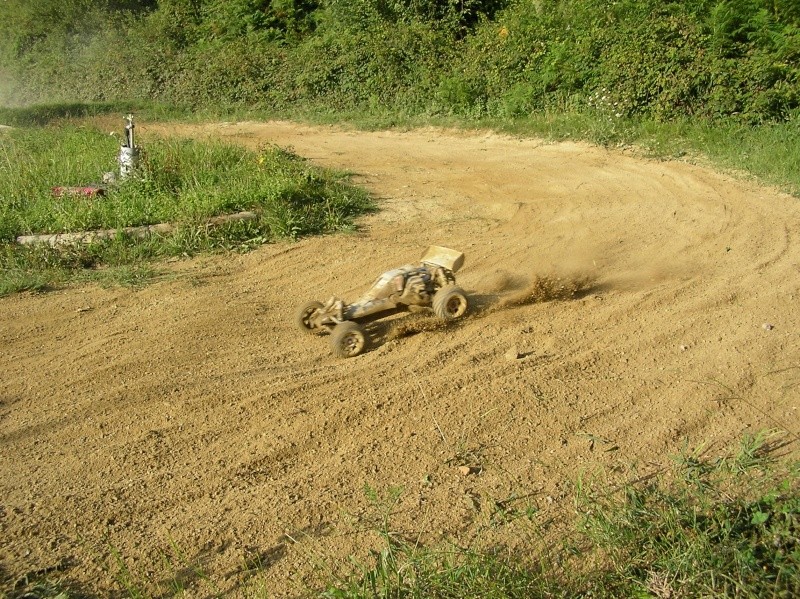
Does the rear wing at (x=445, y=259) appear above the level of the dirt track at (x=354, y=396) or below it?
above

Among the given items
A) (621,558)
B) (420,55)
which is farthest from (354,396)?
(420,55)

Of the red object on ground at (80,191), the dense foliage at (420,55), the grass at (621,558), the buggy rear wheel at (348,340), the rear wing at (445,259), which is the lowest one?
the grass at (621,558)

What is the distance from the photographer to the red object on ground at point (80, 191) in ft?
29.8

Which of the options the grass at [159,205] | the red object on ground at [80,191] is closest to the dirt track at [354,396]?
the grass at [159,205]

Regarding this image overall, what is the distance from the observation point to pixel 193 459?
464cm

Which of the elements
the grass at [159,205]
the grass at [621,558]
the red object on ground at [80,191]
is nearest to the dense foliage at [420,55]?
the grass at [159,205]

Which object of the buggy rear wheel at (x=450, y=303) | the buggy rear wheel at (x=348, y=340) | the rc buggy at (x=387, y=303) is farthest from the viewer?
the buggy rear wheel at (x=450, y=303)

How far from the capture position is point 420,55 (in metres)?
19.0

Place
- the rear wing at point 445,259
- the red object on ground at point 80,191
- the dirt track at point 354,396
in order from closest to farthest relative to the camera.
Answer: the dirt track at point 354,396 → the rear wing at point 445,259 → the red object on ground at point 80,191

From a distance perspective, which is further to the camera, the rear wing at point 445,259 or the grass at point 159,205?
the grass at point 159,205

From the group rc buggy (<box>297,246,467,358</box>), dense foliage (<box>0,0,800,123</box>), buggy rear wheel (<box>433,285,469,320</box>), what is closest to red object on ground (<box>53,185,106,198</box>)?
rc buggy (<box>297,246,467,358</box>)

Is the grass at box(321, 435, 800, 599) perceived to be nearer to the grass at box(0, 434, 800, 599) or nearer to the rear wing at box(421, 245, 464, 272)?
the grass at box(0, 434, 800, 599)

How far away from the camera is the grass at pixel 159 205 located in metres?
7.83

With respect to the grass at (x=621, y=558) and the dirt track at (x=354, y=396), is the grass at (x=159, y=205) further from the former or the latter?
the grass at (x=621, y=558)
